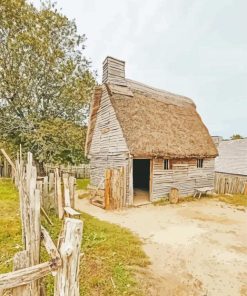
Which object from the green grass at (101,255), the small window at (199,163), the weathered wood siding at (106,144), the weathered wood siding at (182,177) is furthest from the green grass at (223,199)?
the green grass at (101,255)

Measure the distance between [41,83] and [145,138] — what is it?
385 inches

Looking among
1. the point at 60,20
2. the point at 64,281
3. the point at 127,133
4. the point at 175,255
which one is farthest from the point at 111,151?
the point at 64,281

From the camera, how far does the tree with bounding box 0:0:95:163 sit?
17.2 meters

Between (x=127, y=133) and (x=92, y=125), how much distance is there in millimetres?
4114

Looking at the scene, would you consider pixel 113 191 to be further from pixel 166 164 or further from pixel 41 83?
pixel 41 83

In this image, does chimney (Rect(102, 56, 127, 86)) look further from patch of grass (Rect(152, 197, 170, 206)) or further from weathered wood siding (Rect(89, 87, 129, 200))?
patch of grass (Rect(152, 197, 170, 206))

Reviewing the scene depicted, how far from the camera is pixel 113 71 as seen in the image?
51.4 ft

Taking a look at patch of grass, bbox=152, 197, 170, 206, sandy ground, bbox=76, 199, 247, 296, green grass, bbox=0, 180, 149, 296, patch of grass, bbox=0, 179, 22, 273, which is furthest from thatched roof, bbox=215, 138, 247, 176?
patch of grass, bbox=0, 179, 22, 273

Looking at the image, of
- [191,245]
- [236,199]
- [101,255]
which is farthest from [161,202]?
[101,255]

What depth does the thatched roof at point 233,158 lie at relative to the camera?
24688 millimetres

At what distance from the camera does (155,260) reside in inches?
271

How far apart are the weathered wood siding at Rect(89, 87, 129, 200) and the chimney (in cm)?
86

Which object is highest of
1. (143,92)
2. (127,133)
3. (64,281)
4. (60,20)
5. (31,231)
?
(60,20)

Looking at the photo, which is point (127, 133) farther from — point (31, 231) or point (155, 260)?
point (31, 231)
